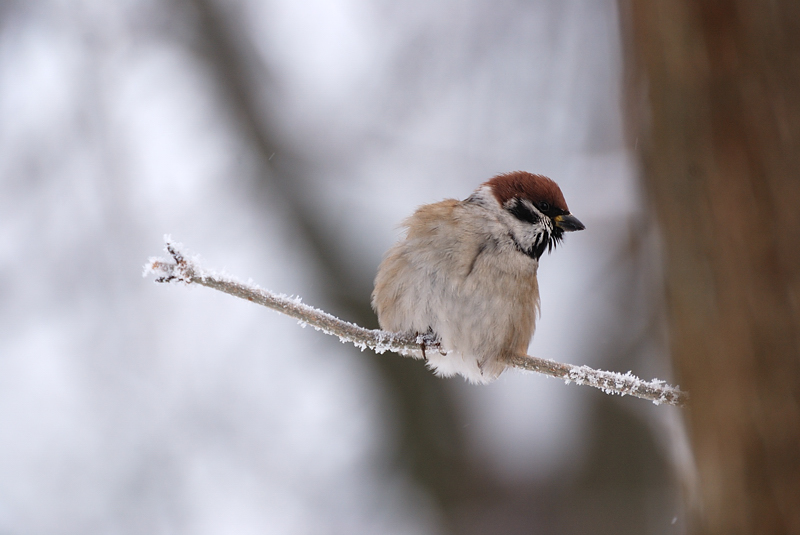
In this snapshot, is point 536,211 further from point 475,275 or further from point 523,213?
point 475,275

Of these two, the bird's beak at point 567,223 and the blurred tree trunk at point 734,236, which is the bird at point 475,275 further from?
the blurred tree trunk at point 734,236

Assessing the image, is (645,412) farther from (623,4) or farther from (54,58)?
(54,58)

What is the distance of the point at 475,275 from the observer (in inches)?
112

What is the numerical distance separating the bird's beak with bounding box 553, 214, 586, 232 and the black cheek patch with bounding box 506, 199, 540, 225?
0.10 metres

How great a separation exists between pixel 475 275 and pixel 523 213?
46cm

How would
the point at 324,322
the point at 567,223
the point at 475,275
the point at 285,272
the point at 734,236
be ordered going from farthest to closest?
the point at 285,272 → the point at 567,223 → the point at 475,275 → the point at 324,322 → the point at 734,236

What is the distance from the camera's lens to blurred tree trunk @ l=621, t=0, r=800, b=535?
1.00m

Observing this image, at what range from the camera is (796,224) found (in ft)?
3.25

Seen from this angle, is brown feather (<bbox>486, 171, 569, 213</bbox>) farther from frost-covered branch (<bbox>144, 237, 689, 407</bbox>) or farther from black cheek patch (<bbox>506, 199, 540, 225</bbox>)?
frost-covered branch (<bbox>144, 237, 689, 407</bbox>)

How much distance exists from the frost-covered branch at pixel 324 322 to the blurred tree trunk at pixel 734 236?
639mm

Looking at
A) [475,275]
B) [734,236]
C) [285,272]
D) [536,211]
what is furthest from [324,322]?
[285,272]

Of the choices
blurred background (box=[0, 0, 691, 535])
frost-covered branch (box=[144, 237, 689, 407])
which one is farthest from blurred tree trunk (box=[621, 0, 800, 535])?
blurred background (box=[0, 0, 691, 535])

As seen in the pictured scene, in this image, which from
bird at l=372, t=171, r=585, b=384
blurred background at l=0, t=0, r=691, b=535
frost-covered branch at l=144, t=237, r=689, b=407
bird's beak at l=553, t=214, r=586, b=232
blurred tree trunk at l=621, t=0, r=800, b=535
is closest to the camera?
blurred tree trunk at l=621, t=0, r=800, b=535

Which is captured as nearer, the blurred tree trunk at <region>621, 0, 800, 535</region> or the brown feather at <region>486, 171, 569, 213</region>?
the blurred tree trunk at <region>621, 0, 800, 535</region>
